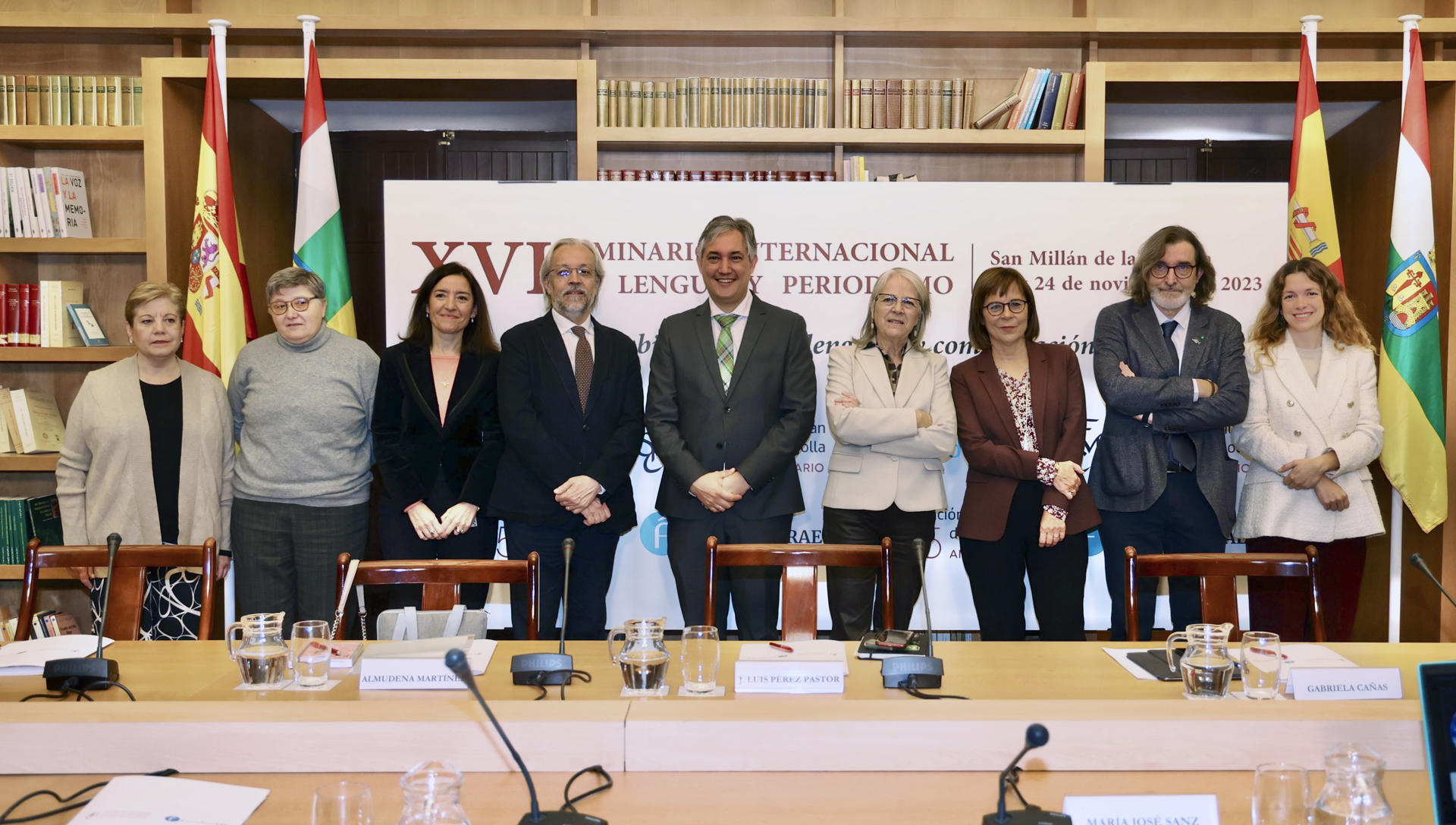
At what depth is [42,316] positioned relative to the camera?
4.48 m

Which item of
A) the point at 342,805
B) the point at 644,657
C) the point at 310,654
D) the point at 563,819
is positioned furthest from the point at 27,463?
the point at 563,819

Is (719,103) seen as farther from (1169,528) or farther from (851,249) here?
(1169,528)

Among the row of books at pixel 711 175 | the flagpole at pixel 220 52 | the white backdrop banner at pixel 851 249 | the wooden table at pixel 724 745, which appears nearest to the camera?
the wooden table at pixel 724 745

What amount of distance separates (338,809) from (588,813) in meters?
0.30

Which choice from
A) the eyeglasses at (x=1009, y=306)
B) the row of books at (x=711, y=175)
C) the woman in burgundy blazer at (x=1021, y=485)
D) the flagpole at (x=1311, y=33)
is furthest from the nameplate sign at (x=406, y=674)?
the flagpole at (x=1311, y=33)

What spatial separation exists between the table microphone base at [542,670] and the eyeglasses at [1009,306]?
2020mm

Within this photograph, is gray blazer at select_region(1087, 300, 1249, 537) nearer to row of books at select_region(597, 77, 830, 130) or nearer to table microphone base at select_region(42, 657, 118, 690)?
row of books at select_region(597, 77, 830, 130)

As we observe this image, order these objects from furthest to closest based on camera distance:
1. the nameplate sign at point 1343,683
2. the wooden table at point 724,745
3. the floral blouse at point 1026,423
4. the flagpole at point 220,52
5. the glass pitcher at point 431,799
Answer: the flagpole at point 220,52, the floral blouse at point 1026,423, the nameplate sign at point 1343,683, the wooden table at point 724,745, the glass pitcher at point 431,799

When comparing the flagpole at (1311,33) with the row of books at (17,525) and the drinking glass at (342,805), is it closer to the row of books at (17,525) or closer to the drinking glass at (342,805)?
the drinking glass at (342,805)

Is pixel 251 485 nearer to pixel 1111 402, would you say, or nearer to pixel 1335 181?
pixel 1111 402

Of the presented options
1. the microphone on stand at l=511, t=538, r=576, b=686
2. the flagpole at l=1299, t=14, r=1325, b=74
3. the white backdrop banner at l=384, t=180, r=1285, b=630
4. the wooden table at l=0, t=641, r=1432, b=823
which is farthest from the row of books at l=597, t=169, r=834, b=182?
the wooden table at l=0, t=641, r=1432, b=823

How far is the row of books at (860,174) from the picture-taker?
4.48 meters

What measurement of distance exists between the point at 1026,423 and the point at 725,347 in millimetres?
983

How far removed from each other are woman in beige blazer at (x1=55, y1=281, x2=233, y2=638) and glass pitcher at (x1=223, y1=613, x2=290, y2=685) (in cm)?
158
